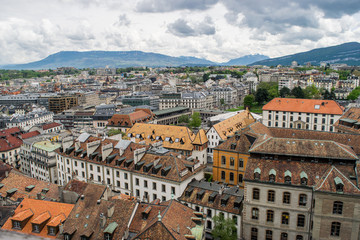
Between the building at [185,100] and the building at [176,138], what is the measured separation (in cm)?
8745

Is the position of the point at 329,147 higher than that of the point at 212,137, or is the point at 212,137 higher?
the point at 329,147

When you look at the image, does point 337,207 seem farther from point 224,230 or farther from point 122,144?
point 122,144

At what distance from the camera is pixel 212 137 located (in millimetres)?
82375

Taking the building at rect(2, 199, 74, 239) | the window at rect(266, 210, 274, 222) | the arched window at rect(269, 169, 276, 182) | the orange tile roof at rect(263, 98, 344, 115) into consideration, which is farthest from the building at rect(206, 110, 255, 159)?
the building at rect(2, 199, 74, 239)

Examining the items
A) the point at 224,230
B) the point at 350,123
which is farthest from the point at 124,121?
the point at 224,230

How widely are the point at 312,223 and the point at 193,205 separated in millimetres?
17745

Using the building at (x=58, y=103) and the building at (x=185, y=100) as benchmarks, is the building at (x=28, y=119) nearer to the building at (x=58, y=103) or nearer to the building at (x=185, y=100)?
the building at (x=58, y=103)

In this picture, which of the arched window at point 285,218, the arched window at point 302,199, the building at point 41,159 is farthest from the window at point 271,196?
the building at point 41,159

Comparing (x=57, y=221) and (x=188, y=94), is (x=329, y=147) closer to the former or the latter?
(x=57, y=221)

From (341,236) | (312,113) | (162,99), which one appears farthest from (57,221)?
(162,99)

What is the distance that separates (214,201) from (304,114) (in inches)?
2597

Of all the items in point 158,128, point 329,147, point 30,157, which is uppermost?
point 329,147

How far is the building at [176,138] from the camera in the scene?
73.6 m

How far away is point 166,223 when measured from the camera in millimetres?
31656
